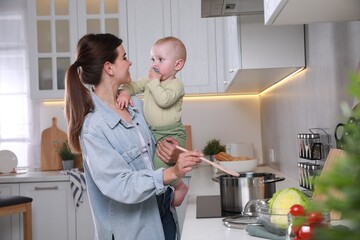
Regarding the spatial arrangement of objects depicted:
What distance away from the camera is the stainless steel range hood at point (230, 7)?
2060 mm

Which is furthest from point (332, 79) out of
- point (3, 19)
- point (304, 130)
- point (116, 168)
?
point (3, 19)

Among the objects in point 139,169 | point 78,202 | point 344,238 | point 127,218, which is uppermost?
point 344,238

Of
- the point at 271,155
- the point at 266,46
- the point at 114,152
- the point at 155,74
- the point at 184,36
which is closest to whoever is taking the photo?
the point at 114,152

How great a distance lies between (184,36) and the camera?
13.3 feet

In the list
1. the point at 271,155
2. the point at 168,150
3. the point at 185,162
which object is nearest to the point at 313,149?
the point at 168,150

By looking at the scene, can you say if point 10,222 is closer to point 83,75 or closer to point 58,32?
point 58,32

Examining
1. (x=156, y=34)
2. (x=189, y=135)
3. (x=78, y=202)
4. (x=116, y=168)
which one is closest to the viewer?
(x=116, y=168)

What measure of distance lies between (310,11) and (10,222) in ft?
10.6

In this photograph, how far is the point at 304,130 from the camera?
8.38 ft

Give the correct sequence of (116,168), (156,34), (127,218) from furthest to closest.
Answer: (156,34)
(127,218)
(116,168)

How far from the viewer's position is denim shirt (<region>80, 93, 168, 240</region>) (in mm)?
1628

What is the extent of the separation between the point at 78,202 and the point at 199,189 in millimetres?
1537

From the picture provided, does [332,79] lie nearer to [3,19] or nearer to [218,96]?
[218,96]

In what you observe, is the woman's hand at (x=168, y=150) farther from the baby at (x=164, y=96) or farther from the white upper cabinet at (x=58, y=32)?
the white upper cabinet at (x=58, y=32)
